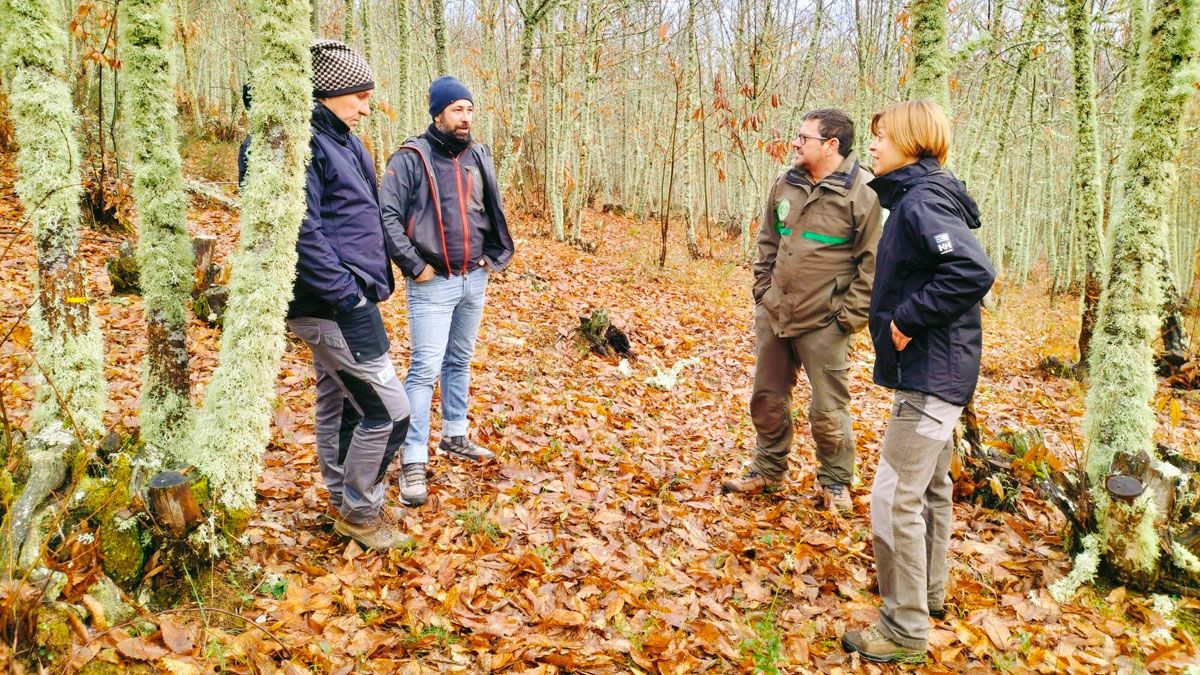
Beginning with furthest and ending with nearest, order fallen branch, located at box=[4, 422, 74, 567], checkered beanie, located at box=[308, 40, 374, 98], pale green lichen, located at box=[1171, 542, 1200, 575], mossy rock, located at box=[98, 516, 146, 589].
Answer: pale green lichen, located at box=[1171, 542, 1200, 575], checkered beanie, located at box=[308, 40, 374, 98], mossy rock, located at box=[98, 516, 146, 589], fallen branch, located at box=[4, 422, 74, 567]

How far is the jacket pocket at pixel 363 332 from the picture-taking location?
3.10 m

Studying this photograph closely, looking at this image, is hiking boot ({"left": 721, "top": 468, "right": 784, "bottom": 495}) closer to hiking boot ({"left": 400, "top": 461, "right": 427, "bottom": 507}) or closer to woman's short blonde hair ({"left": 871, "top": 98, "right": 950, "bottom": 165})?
hiking boot ({"left": 400, "top": 461, "right": 427, "bottom": 507})

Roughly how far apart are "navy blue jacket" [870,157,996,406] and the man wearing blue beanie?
2432 millimetres

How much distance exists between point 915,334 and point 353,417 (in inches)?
117

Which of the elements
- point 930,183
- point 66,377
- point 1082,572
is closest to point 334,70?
point 66,377

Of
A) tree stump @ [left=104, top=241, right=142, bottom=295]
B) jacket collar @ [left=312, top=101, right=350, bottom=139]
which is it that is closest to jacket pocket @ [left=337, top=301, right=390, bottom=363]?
jacket collar @ [left=312, top=101, right=350, bottom=139]

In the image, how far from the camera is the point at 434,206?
4.00 metres

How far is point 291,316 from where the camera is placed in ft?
9.93

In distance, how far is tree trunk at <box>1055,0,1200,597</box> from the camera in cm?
340

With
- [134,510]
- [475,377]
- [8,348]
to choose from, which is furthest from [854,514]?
[8,348]

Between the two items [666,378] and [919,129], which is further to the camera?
[666,378]

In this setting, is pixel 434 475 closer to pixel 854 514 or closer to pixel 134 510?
pixel 134 510

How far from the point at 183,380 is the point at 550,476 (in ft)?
7.89

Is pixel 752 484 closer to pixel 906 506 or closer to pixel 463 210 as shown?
pixel 906 506
